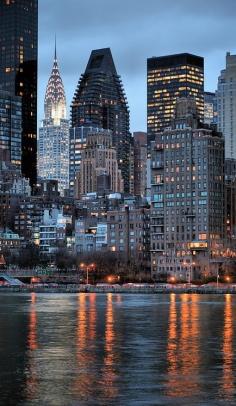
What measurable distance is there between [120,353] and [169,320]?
35219mm

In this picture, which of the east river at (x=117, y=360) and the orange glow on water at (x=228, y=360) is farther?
the orange glow on water at (x=228, y=360)

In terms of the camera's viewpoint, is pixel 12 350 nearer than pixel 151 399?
No

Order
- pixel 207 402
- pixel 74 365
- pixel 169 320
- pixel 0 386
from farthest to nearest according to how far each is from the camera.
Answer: pixel 169 320
pixel 74 365
pixel 0 386
pixel 207 402

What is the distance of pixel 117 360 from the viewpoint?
220 feet

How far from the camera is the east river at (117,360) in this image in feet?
173

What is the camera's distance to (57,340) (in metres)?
80.2

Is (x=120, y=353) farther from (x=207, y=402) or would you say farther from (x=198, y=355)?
(x=207, y=402)

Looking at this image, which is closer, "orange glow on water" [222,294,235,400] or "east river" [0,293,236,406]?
"east river" [0,293,236,406]

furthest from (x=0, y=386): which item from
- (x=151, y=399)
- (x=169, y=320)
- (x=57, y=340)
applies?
(x=169, y=320)

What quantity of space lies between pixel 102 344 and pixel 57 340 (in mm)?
4251

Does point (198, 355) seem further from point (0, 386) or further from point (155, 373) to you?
point (0, 386)

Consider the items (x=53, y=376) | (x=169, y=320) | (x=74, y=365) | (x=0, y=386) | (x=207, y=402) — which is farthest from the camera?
(x=169, y=320)

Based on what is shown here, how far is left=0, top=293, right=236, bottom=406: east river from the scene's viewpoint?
173 feet

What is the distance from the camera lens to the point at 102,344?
78.2m
